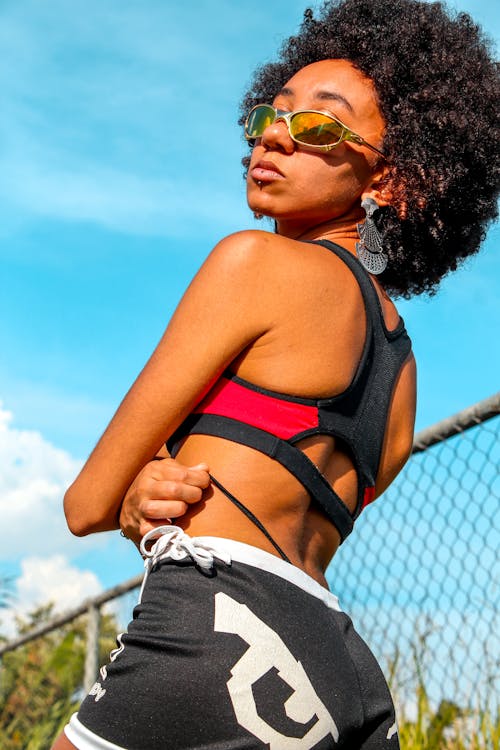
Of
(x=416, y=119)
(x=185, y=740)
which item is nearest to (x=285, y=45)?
(x=416, y=119)

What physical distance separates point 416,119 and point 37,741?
15.9 feet

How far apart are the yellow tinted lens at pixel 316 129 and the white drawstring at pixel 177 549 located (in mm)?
1011

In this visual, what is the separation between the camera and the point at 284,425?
6.05 feet

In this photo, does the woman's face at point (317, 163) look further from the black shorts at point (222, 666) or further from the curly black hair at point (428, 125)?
the black shorts at point (222, 666)

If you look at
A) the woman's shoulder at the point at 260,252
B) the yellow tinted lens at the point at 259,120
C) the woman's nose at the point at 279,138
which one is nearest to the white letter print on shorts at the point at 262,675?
the woman's shoulder at the point at 260,252

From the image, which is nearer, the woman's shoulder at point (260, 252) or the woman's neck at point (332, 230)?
the woman's shoulder at point (260, 252)

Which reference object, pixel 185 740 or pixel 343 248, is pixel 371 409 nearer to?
pixel 343 248

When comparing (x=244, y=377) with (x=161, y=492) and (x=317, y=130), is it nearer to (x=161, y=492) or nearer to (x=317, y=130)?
(x=161, y=492)

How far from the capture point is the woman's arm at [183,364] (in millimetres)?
1855

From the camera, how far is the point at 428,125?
2.55 meters

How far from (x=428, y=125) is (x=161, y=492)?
1304mm

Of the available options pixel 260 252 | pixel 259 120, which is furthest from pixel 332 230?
pixel 260 252

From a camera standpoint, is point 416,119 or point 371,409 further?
point 416,119

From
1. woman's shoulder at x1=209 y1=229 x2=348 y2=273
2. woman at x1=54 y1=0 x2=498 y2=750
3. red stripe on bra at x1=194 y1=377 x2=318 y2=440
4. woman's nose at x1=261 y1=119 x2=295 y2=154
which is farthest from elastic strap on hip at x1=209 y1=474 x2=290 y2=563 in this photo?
woman's nose at x1=261 y1=119 x2=295 y2=154
